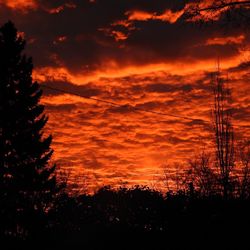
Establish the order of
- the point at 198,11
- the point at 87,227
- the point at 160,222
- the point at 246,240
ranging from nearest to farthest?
1. the point at 198,11
2. the point at 246,240
3. the point at 160,222
4. the point at 87,227

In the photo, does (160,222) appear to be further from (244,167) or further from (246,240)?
(246,240)

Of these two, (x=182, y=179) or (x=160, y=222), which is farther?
Answer: (x=182, y=179)

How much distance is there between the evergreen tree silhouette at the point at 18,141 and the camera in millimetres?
27734

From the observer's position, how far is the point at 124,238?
3031 centimetres

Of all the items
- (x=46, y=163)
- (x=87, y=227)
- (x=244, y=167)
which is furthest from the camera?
(x=87, y=227)

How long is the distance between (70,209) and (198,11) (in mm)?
39551

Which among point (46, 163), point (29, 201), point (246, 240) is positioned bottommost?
point (246, 240)

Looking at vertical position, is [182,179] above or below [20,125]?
below

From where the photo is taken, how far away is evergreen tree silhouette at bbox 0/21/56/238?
1092 inches

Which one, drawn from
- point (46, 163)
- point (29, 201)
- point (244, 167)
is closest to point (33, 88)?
point (46, 163)

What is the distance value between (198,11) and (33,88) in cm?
2282

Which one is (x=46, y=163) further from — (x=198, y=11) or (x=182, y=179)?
(x=198, y=11)

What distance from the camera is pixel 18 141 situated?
90.4ft

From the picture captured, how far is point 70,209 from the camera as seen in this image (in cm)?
4512
